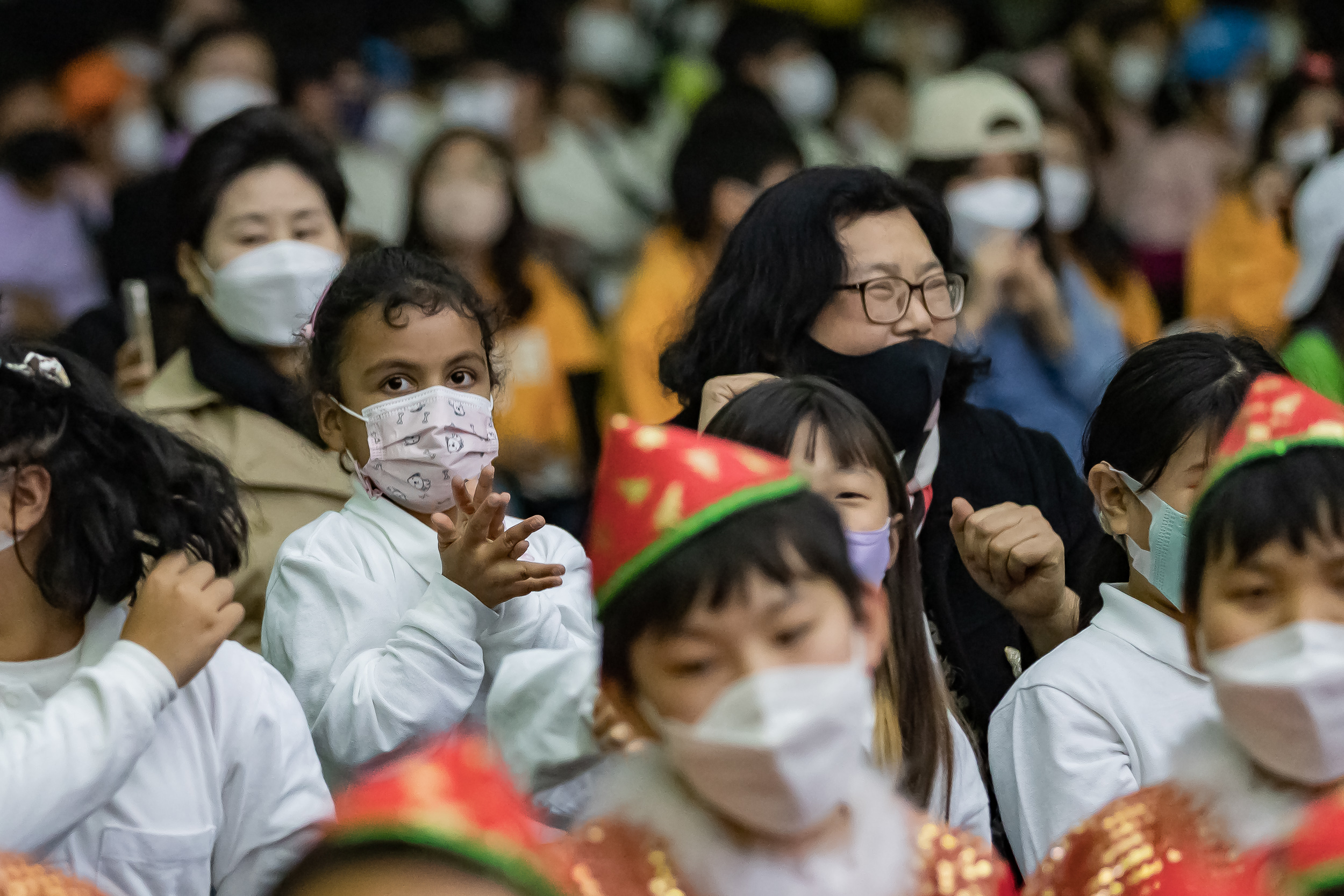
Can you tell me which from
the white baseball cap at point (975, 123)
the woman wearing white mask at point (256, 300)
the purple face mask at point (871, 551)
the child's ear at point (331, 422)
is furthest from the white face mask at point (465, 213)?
the purple face mask at point (871, 551)

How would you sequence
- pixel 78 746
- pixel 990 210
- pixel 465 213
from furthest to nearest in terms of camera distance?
pixel 465 213, pixel 990 210, pixel 78 746

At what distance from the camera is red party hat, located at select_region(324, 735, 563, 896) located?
1367 millimetres

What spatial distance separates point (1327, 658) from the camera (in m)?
1.87

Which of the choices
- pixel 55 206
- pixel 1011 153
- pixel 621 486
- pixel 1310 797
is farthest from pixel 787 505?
pixel 55 206

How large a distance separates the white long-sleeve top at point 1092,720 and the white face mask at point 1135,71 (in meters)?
5.57

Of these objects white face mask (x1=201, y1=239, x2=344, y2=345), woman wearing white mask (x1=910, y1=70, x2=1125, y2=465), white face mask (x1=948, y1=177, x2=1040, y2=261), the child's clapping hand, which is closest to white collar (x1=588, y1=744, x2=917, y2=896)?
the child's clapping hand

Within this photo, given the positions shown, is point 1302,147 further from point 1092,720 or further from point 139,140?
point 139,140

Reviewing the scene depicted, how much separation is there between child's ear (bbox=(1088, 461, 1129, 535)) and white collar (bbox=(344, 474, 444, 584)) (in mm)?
1163

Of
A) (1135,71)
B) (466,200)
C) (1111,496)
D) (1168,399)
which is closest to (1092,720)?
(1111,496)

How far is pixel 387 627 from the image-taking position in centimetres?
288

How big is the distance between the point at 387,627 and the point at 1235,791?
1.49 m

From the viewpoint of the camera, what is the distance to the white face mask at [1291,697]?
187 centimetres

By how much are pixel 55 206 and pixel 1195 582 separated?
5770mm

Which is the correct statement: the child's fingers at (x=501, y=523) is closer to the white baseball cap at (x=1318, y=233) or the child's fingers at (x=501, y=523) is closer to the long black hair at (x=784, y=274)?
the long black hair at (x=784, y=274)
